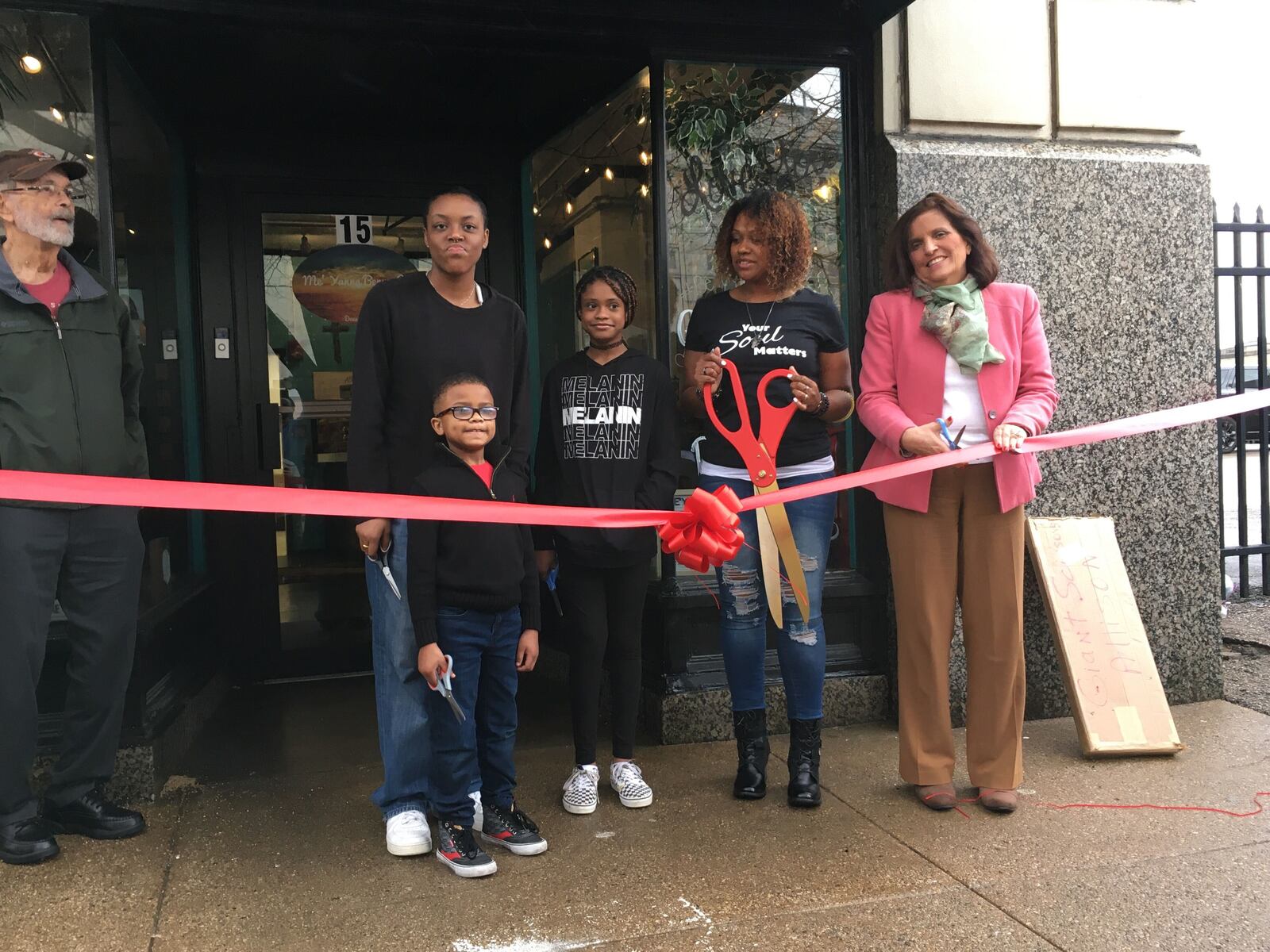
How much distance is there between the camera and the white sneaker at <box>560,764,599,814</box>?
3.38 meters

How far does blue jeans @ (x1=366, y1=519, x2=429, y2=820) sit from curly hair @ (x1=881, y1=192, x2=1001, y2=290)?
73.2 inches

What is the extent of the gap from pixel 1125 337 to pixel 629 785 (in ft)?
9.37

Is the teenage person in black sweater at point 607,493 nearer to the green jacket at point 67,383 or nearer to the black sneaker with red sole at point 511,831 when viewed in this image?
the black sneaker with red sole at point 511,831

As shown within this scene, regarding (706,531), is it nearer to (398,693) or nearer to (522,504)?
(522,504)

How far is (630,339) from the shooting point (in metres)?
4.52

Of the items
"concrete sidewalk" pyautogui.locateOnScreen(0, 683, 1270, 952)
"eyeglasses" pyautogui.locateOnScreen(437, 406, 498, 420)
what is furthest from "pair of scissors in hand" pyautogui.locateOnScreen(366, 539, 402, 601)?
"concrete sidewalk" pyautogui.locateOnScreen(0, 683, 1270, 952)

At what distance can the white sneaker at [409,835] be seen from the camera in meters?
3.04

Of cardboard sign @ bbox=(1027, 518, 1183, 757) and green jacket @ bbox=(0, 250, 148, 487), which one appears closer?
green jacket @ bbox=(0, 250, 148, 487)

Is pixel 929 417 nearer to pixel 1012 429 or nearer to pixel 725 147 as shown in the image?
pixel 1012 429

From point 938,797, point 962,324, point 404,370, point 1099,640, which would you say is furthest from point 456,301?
point 1099,640

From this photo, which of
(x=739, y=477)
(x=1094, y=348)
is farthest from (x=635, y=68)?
(x=1094, y=348)

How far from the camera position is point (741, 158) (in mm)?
4301

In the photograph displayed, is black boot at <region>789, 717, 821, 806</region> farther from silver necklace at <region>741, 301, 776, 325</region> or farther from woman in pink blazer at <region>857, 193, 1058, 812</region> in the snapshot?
silver necklace at <region>741, 301, 776, 325</region>

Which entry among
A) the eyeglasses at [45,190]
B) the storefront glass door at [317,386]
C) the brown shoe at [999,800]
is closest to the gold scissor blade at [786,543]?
the brown shoe at [999,800]
